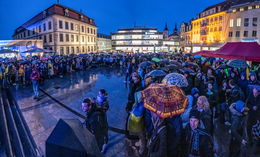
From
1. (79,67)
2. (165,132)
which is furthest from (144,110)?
(79,67)

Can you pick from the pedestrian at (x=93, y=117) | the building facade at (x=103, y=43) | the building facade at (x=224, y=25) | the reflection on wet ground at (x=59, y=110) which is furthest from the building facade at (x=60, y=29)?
the pedestrian at (x=93, y=117)

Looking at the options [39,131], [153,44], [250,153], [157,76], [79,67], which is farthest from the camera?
[153,44]

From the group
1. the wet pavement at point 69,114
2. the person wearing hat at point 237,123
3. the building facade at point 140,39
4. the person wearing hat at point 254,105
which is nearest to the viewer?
the person wearing hat at point 237,123

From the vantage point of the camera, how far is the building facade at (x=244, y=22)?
33469 mm

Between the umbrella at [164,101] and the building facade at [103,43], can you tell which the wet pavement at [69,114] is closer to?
the umbrella at [164,101]

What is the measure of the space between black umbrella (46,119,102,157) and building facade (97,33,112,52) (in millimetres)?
74506

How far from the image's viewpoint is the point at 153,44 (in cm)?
8912

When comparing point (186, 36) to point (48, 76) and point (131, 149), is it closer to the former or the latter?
point (48, 76)

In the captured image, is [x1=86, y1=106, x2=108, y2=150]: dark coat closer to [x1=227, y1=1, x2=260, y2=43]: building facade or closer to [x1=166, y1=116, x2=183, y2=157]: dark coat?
[x1=166, y1=116, x2=183, y2=157]: dark coat

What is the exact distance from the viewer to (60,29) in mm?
39219

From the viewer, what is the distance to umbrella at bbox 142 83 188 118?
2.66m

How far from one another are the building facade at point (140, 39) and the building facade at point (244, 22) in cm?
5145

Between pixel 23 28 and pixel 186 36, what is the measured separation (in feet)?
194

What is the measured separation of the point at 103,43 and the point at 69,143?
3348 inches
